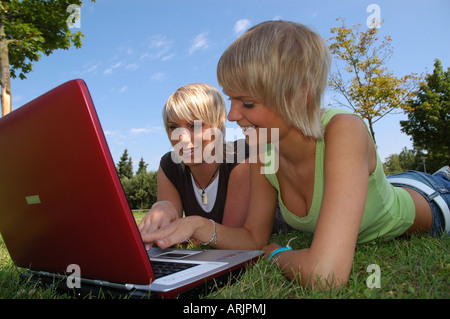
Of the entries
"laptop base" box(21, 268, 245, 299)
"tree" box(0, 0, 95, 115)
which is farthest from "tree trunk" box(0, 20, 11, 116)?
"laptop base" box(21, 268, 245, 299)

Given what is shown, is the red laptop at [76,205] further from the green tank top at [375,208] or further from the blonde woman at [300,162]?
the green tank top at [375,208]

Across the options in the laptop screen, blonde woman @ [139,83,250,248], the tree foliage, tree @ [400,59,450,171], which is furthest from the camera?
the tree foliage

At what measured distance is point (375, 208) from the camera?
2.07 meters

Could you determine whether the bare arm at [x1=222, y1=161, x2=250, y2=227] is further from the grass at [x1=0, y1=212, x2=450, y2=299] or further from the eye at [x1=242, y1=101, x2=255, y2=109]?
the eye at [x1=242, y1=101, x2=255, y2=109]

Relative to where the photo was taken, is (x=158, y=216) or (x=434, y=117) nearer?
(x=158, y=216)

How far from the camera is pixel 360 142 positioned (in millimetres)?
1568

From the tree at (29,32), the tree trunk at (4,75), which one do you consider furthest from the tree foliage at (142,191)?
the tree trunk at (4,75)

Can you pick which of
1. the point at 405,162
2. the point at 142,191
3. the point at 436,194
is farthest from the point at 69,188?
the point at 405,162

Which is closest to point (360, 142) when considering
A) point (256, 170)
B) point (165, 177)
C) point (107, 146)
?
point (256, 170)

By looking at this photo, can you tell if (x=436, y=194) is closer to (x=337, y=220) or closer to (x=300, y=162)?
(x=300, y=162)

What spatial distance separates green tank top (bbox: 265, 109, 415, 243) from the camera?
1.83m

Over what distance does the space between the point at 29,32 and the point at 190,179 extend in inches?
333

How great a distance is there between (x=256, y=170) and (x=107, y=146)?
1279mm

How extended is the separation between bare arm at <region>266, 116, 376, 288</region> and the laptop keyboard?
1.58 feet
